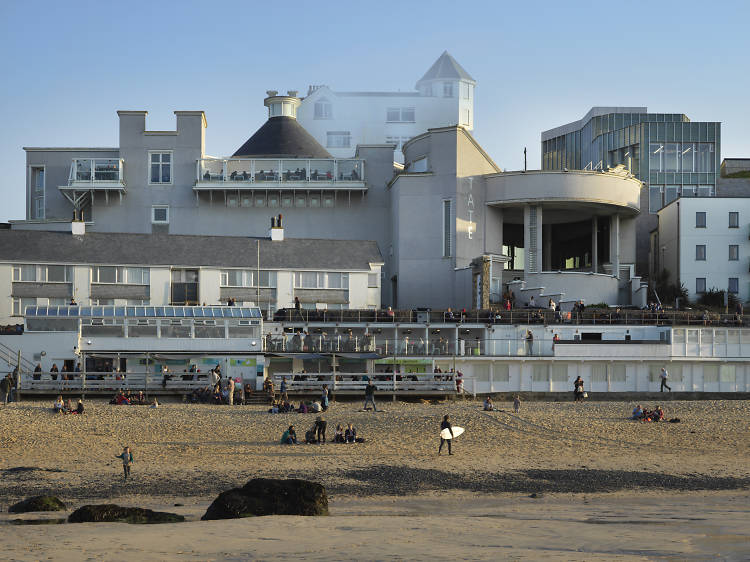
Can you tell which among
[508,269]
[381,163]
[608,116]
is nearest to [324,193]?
[381,163]

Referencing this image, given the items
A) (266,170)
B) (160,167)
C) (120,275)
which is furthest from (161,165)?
(120,275)

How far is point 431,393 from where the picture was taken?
44.5m

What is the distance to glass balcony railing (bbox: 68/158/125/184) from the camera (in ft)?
219

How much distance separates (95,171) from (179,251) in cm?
1342

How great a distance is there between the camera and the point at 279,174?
68.1 metres

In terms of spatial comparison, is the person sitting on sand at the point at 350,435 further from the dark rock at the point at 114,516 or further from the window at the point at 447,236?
the window at the point at 447,236

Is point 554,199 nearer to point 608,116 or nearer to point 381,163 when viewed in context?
Answer: point 381,163

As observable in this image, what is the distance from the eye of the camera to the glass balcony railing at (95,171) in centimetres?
6688

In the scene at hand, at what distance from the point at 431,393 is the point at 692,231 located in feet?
97.0

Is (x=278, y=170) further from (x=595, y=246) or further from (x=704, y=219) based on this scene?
(x=704, y=219)

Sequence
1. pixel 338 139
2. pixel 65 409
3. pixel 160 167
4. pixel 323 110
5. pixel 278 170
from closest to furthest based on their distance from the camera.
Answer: pixel 65 409 < pixel 160 167 < pixel 278 170 < pixel 338 139 < pixel 323 110

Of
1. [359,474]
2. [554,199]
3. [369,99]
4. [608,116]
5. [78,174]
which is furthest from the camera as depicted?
[369,99]

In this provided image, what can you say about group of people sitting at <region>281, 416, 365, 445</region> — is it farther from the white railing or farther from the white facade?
the white facade

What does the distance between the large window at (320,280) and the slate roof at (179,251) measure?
38cm
